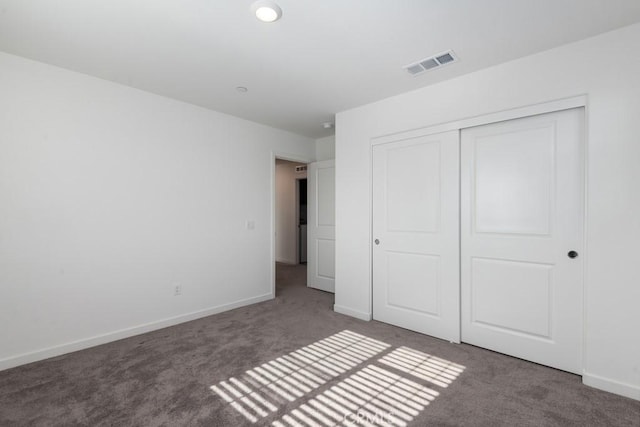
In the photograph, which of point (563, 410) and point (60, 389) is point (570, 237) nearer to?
point (563, 410)

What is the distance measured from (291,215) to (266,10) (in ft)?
18.7

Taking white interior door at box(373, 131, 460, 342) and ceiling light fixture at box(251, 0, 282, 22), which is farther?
white interior door at box(373, 131, 460, 342)

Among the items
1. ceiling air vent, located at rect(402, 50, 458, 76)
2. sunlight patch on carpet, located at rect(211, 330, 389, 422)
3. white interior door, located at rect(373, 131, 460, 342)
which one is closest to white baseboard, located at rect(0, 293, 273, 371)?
sunlight patch on carpet, located at rect(211, 330, 389, 422)

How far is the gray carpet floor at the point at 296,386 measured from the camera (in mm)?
1832

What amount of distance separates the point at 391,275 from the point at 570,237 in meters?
1.65

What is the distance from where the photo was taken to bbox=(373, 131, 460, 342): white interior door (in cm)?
293

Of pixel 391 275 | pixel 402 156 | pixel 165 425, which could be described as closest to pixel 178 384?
pixel 165 425

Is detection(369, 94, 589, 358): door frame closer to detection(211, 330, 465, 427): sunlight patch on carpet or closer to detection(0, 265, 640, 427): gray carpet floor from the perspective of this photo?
detection(0, 265, 640, 427): gray carpet floor

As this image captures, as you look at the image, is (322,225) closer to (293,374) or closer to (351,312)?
(351,312)

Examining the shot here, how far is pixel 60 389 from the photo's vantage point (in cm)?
214

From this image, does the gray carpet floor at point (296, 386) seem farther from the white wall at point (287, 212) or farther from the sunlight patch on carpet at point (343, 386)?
the white wall at point (287, 212)

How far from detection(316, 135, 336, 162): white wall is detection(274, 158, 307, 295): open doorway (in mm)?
1825

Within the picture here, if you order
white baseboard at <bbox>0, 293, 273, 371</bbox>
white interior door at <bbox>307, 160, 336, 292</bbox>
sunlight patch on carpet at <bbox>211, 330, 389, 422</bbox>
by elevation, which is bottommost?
sunlight patch on carpet at <bbox>211, 330, 389, 422</bbox>

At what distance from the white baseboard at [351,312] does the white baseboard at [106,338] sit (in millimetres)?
1284
